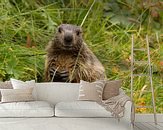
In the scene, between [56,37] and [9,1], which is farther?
[9,1]

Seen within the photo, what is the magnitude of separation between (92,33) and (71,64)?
2.93 feet

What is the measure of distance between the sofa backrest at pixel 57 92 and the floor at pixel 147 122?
56 centimetres

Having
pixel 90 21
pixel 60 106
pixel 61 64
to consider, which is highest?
pixel 90 21

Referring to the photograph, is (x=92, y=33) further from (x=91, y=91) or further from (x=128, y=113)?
(x=128, y=113)

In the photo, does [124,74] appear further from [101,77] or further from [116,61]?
[101,77]

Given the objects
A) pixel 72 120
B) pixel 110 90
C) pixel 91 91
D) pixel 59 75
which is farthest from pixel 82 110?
pixel 59 75

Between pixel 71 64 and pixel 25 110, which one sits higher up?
pixel 71 64

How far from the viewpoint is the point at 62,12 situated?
5590 mm

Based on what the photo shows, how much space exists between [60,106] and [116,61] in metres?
1.49

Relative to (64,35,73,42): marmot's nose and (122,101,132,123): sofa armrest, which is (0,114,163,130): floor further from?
(64,35,73,42): marmot's nose

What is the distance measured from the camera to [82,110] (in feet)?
13.2

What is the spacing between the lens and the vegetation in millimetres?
5094

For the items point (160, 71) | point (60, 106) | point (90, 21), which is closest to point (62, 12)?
point (90, 21)

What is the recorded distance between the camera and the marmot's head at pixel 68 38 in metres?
4.72
